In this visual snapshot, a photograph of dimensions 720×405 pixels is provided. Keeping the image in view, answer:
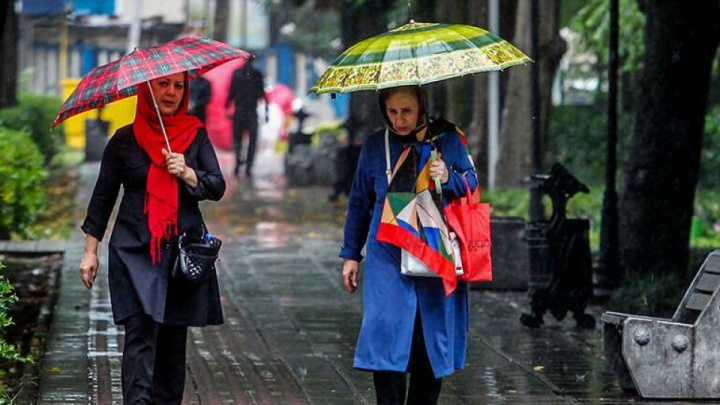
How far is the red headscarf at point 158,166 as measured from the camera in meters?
7.05

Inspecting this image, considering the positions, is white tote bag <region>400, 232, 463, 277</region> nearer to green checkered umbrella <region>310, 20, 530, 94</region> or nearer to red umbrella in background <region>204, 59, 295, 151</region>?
green checkered umbrella <region>310, 20, 530, 94</region>

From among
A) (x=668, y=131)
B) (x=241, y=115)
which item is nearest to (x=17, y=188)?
(x=668, y=131)

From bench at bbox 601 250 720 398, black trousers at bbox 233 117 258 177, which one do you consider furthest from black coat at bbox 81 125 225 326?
black trousers at bbox 233 117 258 177

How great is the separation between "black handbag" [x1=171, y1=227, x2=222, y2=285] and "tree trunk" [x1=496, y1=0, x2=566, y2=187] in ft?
40.0

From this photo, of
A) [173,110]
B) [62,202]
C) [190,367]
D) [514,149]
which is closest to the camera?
[173,110]

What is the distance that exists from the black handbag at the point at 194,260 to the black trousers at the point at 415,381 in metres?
0.89

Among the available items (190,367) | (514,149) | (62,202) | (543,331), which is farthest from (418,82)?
(62,202)

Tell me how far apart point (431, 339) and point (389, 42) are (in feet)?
4.37

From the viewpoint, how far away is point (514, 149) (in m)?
19.8

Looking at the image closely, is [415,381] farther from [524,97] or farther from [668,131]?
[524,97]

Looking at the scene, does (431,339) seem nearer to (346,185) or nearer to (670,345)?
(670,345)

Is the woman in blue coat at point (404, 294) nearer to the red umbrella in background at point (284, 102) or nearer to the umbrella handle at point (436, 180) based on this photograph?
the umbrella handle at point (436, 180)

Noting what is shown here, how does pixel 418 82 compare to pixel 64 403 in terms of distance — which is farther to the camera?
pixel 64 403

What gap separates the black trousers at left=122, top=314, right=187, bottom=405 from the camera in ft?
23.2
